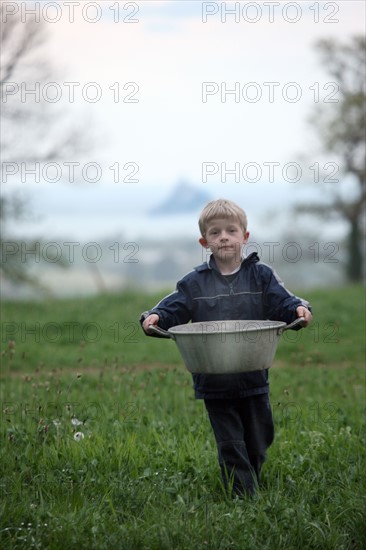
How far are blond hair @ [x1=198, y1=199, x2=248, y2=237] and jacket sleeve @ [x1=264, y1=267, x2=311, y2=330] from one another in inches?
12.7

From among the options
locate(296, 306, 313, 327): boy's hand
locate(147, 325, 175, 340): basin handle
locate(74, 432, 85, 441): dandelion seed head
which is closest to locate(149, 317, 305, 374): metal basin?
locate(147, 325, 175, 340): basin handle

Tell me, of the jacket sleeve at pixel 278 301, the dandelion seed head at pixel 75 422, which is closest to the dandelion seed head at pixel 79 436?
the dandelion seed head at pixel 75 422

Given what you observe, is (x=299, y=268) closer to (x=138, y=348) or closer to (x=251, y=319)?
(x=138, y=348)

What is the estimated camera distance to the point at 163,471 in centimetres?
502

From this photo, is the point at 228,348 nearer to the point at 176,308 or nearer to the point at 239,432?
the point at 176,308

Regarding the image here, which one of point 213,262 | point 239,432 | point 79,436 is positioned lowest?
point 79,436

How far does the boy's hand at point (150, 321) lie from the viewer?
451 centimetres

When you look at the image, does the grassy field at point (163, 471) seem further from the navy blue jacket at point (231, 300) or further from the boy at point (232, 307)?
the navy blue jacket at point (231, 300)

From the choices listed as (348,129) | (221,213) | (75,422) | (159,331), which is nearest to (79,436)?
(75,422)

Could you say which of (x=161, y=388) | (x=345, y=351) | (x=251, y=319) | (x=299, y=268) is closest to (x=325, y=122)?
(x=299, y=268)

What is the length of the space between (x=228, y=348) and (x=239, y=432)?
2.46ft

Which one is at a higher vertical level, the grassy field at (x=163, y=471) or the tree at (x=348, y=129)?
the tree at (x=348, y=129)

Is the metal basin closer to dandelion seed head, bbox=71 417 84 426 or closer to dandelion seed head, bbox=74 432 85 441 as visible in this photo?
dandelion seed head, bbox=74 432 85 441

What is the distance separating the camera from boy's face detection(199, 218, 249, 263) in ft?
15.2
